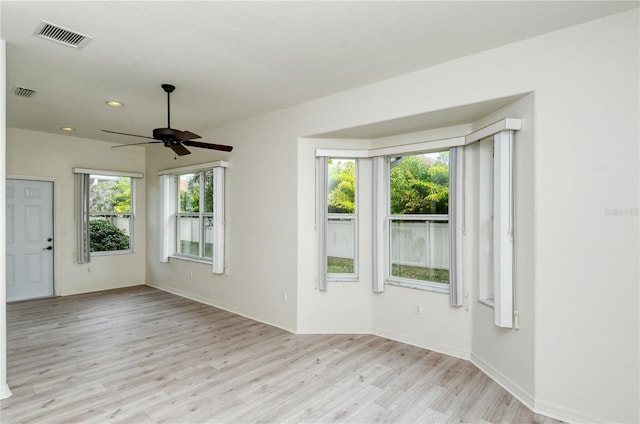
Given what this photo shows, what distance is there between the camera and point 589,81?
8.13 ft

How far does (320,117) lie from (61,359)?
12.1 ft

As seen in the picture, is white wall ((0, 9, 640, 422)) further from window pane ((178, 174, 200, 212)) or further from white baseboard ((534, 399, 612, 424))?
window pane ((178, 174, 200, 212))

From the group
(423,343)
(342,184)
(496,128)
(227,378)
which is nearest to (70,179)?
(342,184)

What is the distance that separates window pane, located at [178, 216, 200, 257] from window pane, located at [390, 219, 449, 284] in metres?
3.54

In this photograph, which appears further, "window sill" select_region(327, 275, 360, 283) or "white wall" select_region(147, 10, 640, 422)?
"window sill" select_region(327, 275, 360, 283)

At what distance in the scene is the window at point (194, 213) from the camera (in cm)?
534

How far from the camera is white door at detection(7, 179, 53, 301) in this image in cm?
566

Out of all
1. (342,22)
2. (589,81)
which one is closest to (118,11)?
(342,22)

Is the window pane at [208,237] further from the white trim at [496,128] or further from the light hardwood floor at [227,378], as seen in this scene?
the white trim at [496,128]

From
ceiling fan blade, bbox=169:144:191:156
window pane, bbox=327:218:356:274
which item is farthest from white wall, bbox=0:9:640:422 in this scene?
ceiling fan blade, bbox=169:144:191:156

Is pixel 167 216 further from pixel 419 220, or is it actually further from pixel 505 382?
pixel 505 382

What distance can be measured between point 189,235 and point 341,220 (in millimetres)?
3189

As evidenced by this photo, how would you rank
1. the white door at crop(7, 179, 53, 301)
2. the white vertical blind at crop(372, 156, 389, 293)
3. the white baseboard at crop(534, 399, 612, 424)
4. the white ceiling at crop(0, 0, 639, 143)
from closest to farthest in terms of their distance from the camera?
1. the white ceiling at crop(0, 0, 639, 143)
2. the white baseboard at crop(534, 399, 612, 424)
3. the white vertical blind at crop(372, 156, 389, 293)
4. the white door at crop(7, 179, 53, 301)

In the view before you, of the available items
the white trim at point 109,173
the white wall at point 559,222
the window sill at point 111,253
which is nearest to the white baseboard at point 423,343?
the white wall at point 559,222
